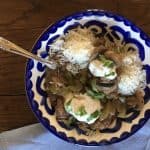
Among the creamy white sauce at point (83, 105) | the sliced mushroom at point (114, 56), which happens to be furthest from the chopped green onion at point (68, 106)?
the sliced mushroom at point (114, 56)

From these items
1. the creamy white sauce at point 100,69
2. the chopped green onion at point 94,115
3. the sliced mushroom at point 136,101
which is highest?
the creamy white sauce at point 100,69

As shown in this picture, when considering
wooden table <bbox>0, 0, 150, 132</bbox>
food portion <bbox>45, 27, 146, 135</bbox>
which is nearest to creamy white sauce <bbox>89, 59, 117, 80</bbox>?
food portion <bbox>45, 27, 146, 135</bbox>

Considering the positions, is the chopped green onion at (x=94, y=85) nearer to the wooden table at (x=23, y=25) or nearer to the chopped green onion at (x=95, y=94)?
the chopped green onion at (x=95, y=94)

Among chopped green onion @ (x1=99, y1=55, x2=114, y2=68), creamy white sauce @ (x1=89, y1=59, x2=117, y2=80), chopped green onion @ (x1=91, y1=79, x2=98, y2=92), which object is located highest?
chopped green onion @ (x1=99, y1=55, x2=114, y2=68)

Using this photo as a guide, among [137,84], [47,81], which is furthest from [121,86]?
[47,81]

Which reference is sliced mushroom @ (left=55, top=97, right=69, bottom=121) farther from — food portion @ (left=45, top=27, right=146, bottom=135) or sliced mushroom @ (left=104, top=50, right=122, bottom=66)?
sliced mushroom @ (left=104, top=50, right=122, bottom=66)

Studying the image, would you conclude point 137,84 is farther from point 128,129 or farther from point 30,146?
point 30,146

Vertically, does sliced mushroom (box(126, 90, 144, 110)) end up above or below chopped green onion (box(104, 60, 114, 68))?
below
